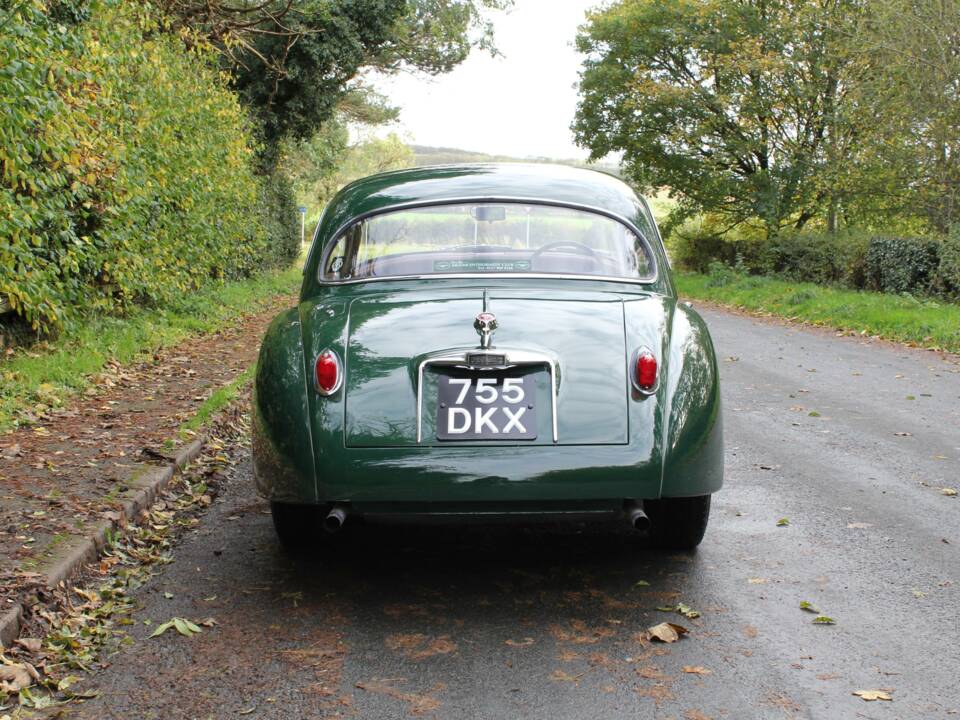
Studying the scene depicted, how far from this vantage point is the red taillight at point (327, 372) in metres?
4.20

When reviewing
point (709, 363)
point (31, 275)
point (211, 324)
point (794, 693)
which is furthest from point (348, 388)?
point (211, 324)

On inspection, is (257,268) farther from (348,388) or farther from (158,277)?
(348,388)

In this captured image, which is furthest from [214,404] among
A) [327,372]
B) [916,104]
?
[916,104]

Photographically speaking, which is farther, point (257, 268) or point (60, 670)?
point (257, 268)

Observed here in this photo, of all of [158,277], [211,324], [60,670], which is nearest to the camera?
[60,670]

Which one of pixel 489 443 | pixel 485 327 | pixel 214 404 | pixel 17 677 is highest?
pixel 485 327

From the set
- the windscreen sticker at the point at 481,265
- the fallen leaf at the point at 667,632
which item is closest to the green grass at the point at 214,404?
the windscreen sticker at the point at 481,265

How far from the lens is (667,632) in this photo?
153 inches

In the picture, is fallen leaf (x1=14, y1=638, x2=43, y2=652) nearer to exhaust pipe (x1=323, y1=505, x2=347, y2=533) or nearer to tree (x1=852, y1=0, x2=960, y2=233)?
exhaust pipe (x1=323, y1=505, x2=347, y2=533)

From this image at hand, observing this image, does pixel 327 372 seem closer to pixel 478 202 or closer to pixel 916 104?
pixel 478 202

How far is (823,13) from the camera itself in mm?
26500

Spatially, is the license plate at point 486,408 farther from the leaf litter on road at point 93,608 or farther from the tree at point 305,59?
the tree at point 305,59

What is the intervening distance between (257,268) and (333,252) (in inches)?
711

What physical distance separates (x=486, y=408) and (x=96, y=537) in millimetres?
1971
